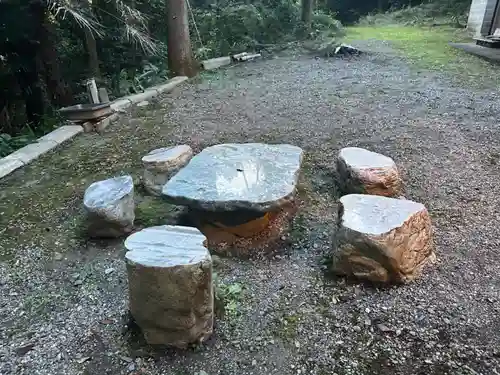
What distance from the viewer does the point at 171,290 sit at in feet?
5.20

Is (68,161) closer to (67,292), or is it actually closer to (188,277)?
(67,292)

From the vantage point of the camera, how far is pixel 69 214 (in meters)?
2.72

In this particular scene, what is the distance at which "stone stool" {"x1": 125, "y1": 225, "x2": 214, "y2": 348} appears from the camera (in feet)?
5.17

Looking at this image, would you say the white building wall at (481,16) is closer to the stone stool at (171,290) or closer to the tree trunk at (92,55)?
the tree trunk at (92,55)

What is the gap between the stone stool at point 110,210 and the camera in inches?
92.6

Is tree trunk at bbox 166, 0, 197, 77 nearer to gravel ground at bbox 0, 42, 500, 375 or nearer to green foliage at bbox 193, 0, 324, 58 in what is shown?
green foliage at bbox 193, 0, 324, 58

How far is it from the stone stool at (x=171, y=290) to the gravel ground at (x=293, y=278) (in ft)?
0.30

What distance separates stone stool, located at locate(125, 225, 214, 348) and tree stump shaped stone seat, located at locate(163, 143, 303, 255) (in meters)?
0.50

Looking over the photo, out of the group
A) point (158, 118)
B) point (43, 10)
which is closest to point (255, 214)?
point (158, 118)

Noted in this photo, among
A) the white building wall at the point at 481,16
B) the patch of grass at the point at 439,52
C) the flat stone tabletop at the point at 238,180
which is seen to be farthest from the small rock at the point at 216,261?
the white building wall at the point at 481,16

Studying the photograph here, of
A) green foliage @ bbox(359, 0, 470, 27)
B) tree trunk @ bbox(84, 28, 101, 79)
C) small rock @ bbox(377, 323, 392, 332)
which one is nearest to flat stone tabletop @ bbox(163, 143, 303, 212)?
small rock @ bbox(377, 323, 392, 332)

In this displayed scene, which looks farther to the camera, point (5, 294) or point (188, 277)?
point (5, 294)

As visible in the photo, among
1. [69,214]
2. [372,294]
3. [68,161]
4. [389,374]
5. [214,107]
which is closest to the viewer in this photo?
[389,374]

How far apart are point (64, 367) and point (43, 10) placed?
472 centimetres
